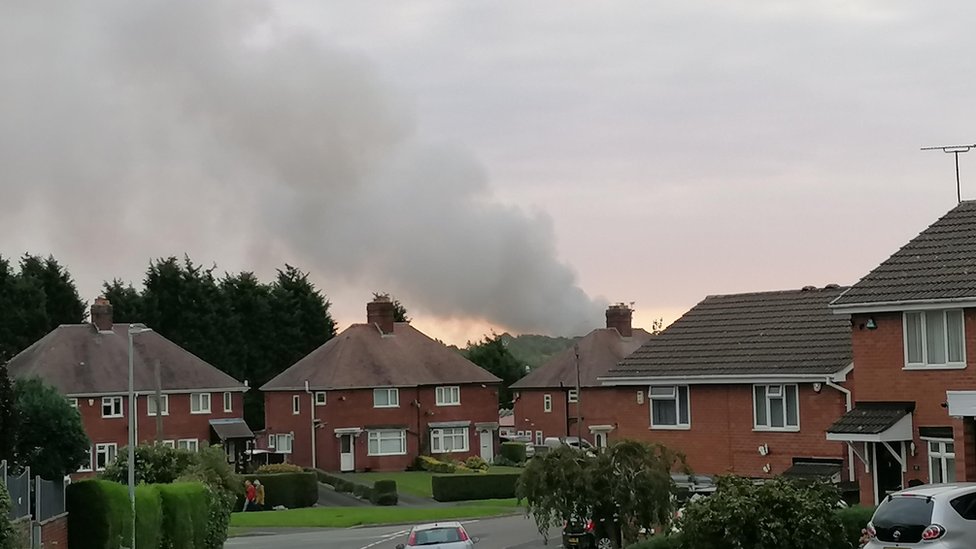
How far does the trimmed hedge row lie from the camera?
33469 millimetres

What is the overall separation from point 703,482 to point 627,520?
415 inches

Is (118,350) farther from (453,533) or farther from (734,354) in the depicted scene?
(453,533)

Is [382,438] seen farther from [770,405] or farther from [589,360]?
[770,405]

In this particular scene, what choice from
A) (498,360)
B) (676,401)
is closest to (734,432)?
(676,401)

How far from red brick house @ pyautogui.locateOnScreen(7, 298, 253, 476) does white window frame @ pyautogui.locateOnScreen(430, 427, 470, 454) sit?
444 inches

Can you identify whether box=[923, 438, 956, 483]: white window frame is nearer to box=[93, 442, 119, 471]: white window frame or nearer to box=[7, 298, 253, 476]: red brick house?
box=[7, 298, 253, 476]: red brick house

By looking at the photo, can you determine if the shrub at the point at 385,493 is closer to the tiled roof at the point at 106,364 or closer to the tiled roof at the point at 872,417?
the tiled roof at the point at 106,364

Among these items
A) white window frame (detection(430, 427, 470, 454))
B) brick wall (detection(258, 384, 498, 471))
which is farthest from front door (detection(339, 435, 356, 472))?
white window frame (detection(430, 427, 470, 454))

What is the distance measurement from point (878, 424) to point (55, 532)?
19.2 metres

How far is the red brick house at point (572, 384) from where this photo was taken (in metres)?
92.5

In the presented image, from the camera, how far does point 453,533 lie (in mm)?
34375

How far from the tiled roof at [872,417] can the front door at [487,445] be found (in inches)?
2144

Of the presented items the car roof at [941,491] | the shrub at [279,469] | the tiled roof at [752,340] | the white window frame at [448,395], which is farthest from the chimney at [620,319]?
the car roof at [941,491]

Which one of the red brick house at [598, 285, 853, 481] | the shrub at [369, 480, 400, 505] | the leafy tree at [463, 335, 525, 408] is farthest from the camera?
the leafy tree at [463, 335, 525, 408]
